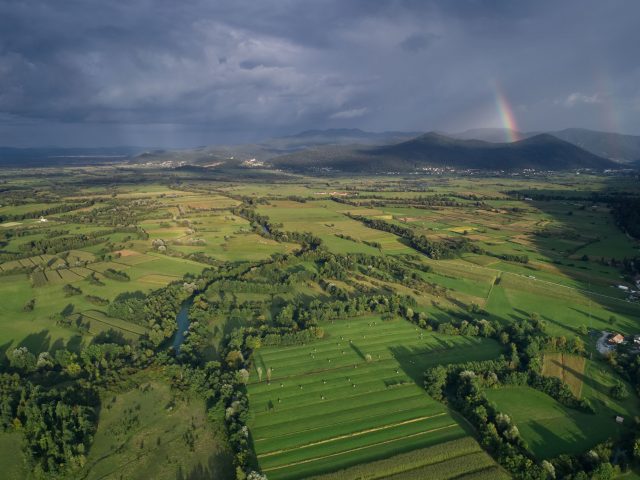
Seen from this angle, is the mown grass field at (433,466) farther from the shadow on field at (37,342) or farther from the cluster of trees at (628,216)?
the cluster of trees at (628,216)

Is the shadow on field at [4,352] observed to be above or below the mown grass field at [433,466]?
above

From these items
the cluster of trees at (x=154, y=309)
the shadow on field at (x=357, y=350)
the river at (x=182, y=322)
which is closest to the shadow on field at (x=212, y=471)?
the river at (x=182, y=322)

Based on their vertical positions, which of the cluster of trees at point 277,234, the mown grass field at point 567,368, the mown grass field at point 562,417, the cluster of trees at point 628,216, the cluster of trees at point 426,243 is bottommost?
the mown grass field at point 562,417

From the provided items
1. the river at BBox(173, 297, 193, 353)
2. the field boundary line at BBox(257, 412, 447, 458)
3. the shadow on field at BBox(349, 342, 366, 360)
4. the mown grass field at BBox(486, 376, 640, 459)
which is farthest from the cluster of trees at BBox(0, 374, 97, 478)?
the mown grass field at BBox(486, 376, 640, 459)

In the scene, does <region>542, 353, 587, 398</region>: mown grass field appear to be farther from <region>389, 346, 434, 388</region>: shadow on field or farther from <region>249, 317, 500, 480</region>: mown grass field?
<region>389, 346, 434, 388</region>: shadow on field

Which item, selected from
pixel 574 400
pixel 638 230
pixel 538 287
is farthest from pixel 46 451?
pixel 638 230

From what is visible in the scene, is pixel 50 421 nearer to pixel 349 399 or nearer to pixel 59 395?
pixel 59 395

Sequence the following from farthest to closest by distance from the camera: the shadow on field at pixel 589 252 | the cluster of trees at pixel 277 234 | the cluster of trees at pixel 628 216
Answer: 1. the cluster of trees at pixel 628 216
2. the cluster of trees at pixel 277 234
3. the shadow on field at pixel 589 252

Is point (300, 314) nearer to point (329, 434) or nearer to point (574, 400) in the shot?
point (329, 434)
